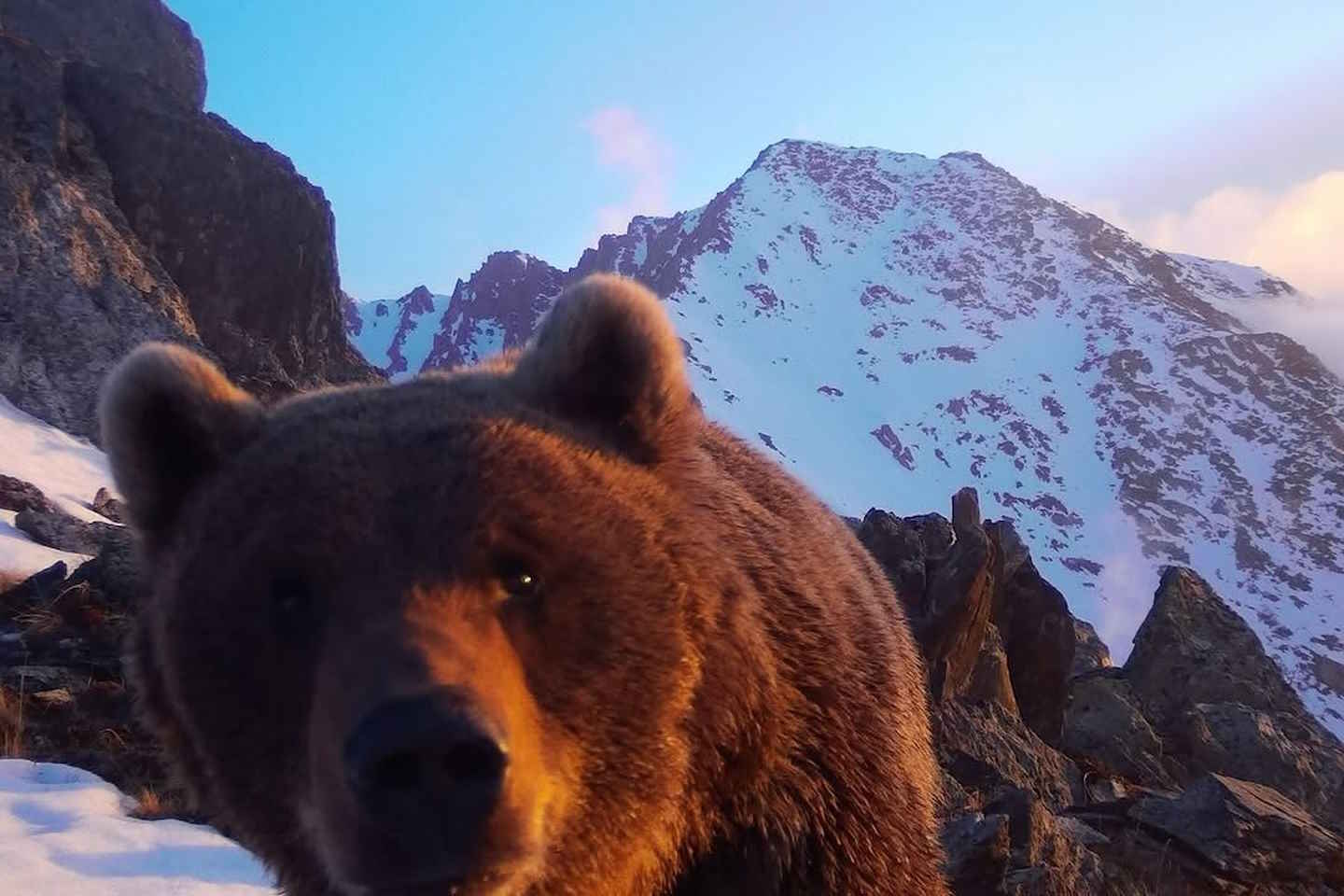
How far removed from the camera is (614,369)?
9.60 feet

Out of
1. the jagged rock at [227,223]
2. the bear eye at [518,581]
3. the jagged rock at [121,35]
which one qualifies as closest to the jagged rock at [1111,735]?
the bear eye at [518,581]

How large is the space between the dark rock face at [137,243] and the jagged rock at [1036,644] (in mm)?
16142

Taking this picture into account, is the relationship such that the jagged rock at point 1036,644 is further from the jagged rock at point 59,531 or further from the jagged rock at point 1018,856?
the jagged rock at point 59,531

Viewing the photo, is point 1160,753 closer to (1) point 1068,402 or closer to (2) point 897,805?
(2) point 897,805

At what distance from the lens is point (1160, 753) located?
1320cm

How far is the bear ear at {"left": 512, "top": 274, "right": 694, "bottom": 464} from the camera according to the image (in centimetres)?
282

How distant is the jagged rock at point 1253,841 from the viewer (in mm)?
8625

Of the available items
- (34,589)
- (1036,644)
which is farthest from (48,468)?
(1036,644)

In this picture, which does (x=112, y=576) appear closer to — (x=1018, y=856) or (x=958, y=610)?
(x=1018, y=856)

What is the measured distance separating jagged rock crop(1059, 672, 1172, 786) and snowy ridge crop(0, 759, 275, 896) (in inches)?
373

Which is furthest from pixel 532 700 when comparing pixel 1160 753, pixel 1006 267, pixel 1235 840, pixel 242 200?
pixel 1006 267

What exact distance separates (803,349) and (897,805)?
16708 centimetres

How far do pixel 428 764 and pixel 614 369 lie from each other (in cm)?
123

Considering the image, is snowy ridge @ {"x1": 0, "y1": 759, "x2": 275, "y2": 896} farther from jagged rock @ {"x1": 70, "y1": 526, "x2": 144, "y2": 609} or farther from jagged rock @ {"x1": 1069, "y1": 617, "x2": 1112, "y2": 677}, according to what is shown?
jagged rock @ {"x1": 1069, "y1": 617, "x2": 1112, "y2": 677}
